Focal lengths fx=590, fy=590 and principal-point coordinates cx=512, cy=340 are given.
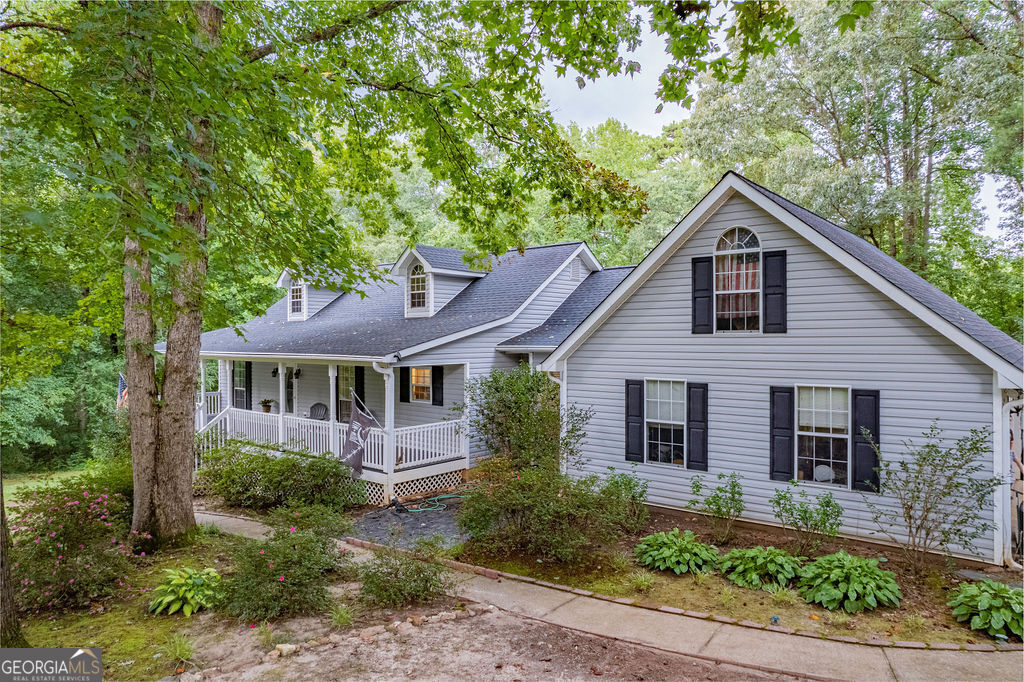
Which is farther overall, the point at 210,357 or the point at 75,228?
the point at 210,357

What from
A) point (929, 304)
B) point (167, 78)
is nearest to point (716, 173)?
point (929, 304)

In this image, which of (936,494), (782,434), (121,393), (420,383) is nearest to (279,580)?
(782,434)

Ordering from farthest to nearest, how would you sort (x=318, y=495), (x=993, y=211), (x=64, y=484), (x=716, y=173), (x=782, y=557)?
(x=716, y=173) < (x=993, y=211) < (x=318, y=495) < (x=64, y=484) < (x=782, y=557)

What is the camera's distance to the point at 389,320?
17641 mm

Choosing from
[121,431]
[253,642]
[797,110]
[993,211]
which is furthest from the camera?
[797,110]

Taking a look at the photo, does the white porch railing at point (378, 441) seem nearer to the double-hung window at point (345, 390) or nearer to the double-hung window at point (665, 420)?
the double-hung window at point (345, 390)

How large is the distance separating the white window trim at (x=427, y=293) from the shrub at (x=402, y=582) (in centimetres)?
1061

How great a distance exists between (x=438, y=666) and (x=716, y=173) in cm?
2411

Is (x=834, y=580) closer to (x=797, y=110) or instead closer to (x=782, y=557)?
(x=782, y=557)

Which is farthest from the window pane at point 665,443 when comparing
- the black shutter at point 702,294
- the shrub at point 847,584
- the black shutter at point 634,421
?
the shrub at point 847,584

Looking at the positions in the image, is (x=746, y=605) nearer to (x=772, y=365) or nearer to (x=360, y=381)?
(x=772, y=365)

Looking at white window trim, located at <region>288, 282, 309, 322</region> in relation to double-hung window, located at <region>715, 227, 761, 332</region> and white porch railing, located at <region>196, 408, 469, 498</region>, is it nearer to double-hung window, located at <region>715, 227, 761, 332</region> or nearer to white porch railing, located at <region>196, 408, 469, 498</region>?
white porch railing, located at <region>196, 408, 469, 498</region>

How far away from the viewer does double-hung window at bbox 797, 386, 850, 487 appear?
29.8 feet

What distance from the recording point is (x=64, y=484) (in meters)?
8.19
